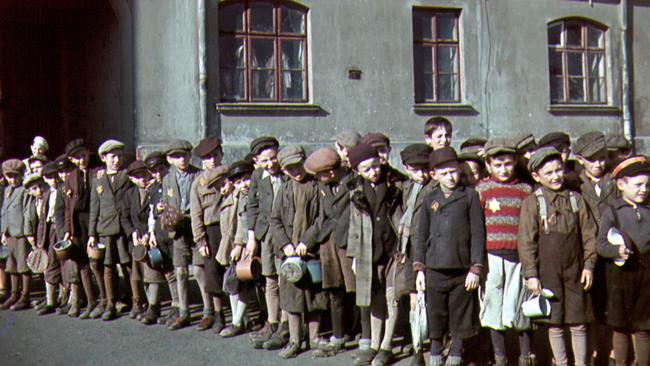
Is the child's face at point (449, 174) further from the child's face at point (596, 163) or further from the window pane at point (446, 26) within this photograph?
the window pane at point (446, 26)

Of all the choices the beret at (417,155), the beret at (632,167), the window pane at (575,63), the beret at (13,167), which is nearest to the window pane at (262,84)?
the beret at (13,167)

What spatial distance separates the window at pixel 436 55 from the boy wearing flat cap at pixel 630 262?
29.8 feet

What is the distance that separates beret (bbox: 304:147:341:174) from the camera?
6.61 metres

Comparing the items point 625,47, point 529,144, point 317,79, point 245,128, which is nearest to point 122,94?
point 245,128

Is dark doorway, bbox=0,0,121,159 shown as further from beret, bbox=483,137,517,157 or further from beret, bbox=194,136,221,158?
beret, bbox=483,137,517,157

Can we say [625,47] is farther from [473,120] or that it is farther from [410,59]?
[410,59]

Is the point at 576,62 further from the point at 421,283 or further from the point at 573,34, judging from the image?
the point at 421,283

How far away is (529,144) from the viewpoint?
6.39m

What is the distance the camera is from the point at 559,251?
17.5 ft

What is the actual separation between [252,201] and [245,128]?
19.5 feet

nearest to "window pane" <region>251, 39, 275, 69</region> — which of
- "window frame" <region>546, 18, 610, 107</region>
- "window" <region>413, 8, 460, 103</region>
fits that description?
"window" <region>413, 8, 460, 103</region>

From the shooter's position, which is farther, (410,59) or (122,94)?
(410,59)

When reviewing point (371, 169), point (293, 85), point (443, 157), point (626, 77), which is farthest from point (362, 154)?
point (626, 77)

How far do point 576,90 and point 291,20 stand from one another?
605 centimetres
